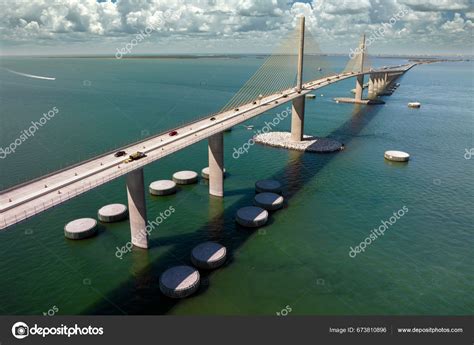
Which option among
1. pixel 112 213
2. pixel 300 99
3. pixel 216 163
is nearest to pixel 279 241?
pixel 216 163

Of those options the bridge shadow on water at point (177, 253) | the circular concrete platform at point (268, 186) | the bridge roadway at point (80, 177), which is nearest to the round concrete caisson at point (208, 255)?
the bridge shadow on water at point (177, 253)

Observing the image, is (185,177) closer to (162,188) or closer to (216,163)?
(162,188)

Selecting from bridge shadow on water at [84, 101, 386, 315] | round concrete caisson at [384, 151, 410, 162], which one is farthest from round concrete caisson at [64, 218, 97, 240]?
round concrete caisson at [384, 151, 410, 162]

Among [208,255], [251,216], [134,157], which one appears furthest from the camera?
[251,216]

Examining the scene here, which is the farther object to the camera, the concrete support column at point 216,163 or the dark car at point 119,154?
the concrete support column at point 216,163

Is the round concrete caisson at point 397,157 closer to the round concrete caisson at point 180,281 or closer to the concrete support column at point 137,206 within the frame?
the round concrete caisson at point 180,281

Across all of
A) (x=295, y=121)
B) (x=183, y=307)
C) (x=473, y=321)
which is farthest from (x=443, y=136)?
(x=183, y=307)
